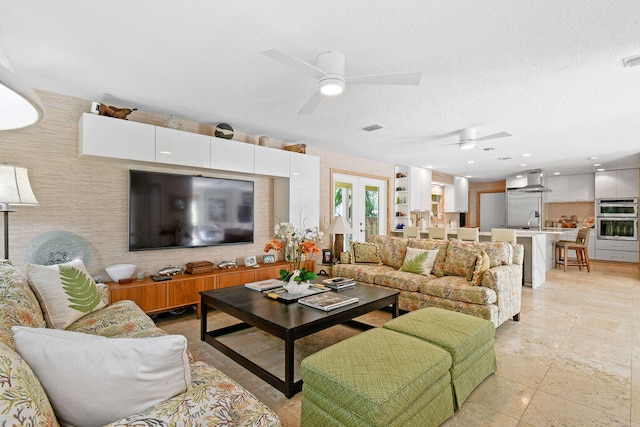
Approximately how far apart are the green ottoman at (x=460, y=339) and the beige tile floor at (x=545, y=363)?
12cm

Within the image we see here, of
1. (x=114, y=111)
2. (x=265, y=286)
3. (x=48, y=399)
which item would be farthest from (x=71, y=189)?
(x=48, y=399)

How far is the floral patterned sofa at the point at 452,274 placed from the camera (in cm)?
331

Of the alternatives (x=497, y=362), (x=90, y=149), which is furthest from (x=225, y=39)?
(x=497, y=362)

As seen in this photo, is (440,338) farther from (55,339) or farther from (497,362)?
(55,339)

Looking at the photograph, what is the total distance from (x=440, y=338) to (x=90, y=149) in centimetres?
355

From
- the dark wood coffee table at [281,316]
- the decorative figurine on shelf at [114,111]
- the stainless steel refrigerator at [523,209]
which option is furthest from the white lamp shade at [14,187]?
the stainless steel refrigerator at [523,209]

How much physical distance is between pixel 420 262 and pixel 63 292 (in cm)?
361

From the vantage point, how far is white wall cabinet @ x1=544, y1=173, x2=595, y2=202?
8.73 meters

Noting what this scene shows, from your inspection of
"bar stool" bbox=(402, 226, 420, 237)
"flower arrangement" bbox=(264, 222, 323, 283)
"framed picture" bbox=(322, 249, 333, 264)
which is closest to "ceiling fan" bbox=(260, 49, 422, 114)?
"flower arrangement" bbox=(264, 222, 323, 283)

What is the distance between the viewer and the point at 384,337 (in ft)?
6.69

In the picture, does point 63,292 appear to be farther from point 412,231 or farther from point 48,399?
point 412,231

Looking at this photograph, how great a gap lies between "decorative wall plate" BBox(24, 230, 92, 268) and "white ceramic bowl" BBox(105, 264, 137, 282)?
0.22m

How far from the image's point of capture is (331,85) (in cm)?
231

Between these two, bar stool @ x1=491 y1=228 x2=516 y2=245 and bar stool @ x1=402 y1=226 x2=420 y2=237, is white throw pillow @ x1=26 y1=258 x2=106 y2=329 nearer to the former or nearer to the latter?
bar stool @ x1=402 y1=226 x2=420 y2=237
